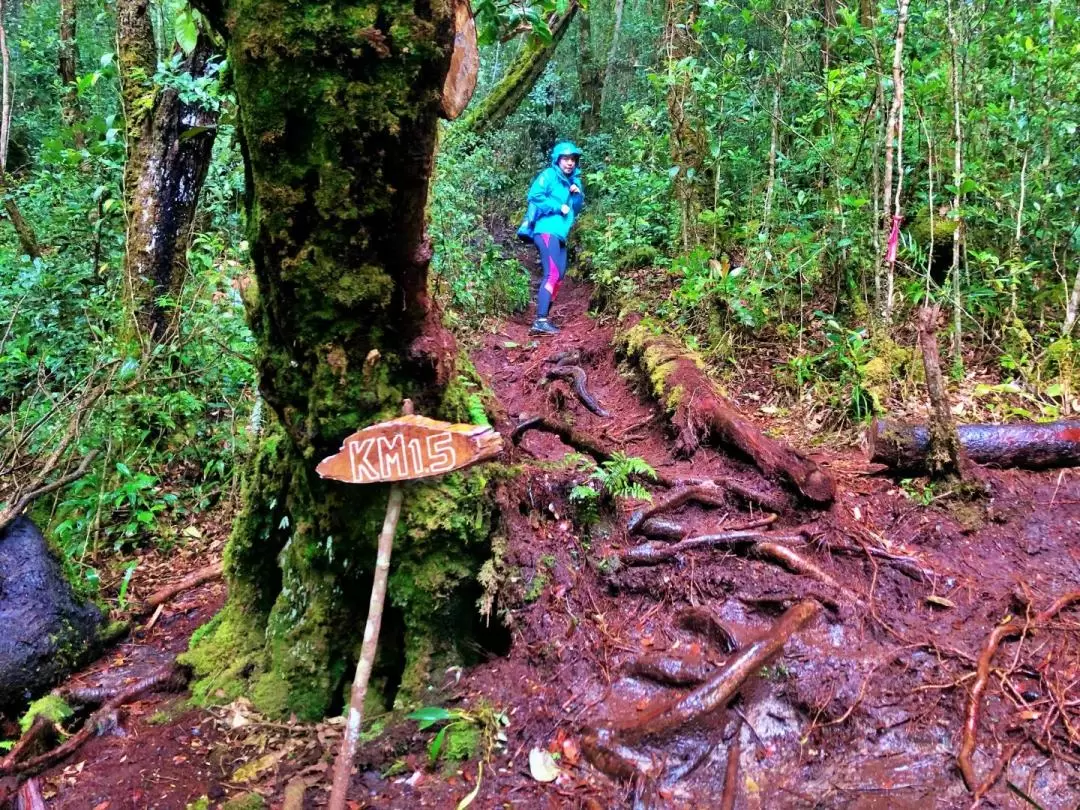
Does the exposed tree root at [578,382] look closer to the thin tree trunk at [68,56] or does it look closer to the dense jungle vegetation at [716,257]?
the dense jungle vegetation at [716,257]

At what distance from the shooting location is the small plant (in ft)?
8.78

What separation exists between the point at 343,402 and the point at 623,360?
5168 mm

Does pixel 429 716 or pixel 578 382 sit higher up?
pixel 578 382

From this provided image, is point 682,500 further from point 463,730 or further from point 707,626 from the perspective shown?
point 463,730

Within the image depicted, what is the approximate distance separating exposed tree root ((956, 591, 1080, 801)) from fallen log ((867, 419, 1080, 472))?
1231mm

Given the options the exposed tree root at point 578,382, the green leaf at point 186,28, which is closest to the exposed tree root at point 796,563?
the exposed tree root at point 578,382

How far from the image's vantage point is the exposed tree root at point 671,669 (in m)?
3.10

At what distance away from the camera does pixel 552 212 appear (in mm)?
9102

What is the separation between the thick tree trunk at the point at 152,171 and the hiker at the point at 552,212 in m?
4.34

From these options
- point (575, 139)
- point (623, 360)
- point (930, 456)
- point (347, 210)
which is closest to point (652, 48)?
point (575, 139)

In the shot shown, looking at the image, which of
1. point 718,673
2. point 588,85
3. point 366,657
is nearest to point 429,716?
point 366,657

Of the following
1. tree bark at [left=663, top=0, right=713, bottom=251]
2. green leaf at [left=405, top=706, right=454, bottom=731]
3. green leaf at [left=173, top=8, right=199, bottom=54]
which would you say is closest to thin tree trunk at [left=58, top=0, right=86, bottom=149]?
green leaf at [left=173, top=8, right=199, bottom=54]

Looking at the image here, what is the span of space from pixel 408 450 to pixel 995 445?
4.17m

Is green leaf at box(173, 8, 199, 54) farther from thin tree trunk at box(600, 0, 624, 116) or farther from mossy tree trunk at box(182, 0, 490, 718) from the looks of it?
thin tree trunk at box(600, 0, 624, 116)
